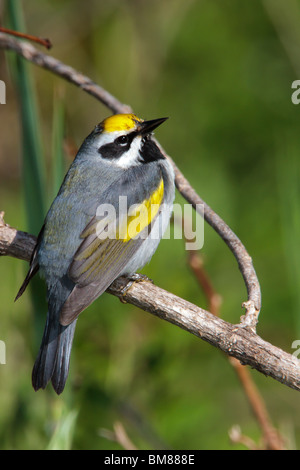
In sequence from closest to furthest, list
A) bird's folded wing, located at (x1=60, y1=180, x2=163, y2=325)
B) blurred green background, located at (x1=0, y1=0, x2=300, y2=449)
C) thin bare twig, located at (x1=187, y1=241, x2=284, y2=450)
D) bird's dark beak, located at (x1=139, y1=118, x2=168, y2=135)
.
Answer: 1. bird's folded wing, located at (x1=60, y1=180, x2=163, y2=325)
2. thin bare twig, located at (x1=187, y1=241, x2=284, y2=450)
3. blurred green background, located at (x1=0, y1=0, x2=300, y2=449)
4. bird's dark beak, located at (x1=139, y1=118, x2=168, y2=135)

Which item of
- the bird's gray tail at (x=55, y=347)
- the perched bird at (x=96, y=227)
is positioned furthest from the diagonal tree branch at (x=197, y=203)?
the bird's gray tail at (x=55, y=347)

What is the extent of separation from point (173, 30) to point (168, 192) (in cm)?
263

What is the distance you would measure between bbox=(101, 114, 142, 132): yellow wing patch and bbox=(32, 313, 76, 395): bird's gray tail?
1.06 m

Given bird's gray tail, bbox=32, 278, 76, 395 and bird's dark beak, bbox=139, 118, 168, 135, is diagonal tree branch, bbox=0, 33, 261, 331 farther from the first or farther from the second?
bird's gray tail, bbox=32, 278, 76, 395

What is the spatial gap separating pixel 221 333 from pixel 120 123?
1373mm

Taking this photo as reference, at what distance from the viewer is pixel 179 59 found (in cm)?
554

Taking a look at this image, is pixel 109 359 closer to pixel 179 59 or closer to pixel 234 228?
pixel 234 228

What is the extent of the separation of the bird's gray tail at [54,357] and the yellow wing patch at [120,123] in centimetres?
106

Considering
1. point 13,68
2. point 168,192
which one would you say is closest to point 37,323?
point 168,192

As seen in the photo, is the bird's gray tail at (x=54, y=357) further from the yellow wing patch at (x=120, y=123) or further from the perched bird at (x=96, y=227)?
the yellow wing patch at (x=120, y=123)

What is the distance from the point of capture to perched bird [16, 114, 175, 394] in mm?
2938

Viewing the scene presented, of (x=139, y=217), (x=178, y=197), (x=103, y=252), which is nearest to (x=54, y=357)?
(x=103, y=252)

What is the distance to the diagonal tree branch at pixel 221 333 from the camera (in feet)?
7.95

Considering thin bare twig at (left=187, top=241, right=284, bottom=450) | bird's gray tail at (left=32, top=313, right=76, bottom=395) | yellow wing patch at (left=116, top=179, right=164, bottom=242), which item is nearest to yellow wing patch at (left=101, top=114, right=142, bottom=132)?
yellow wing patch at (left=116, top=179, right=164, bottom=242)
